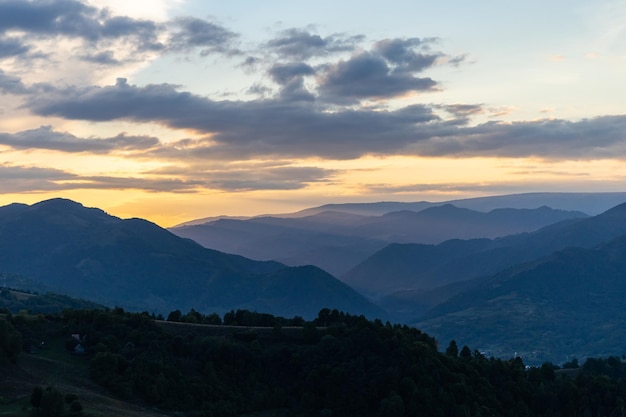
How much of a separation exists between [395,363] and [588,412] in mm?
33974

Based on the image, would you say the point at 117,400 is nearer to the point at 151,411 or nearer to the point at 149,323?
the point at 151,411

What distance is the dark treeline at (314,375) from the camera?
110 meters

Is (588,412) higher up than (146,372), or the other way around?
(146,372)

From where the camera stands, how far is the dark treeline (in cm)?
11038

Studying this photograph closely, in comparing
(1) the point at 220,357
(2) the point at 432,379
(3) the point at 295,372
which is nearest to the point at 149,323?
(1) the point at 220,357

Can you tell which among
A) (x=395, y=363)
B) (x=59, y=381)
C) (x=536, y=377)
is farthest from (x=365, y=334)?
(x=59, y=381)

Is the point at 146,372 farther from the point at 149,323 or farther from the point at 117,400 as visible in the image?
the point at 149,323

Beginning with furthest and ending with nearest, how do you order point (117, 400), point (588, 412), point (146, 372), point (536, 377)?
1. point (536, 377)
2. point (588, 412)
3. point (146, 372)
4. point (117, 400)

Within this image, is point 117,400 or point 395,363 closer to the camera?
point 117,400

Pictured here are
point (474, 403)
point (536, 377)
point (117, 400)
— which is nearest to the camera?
point (117, 400)

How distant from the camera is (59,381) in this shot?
325 ft

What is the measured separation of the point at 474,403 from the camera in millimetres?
118812

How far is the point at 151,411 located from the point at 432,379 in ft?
143

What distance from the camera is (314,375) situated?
120 meters
